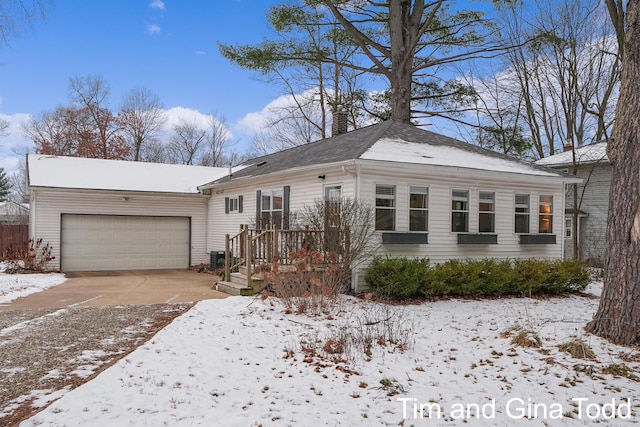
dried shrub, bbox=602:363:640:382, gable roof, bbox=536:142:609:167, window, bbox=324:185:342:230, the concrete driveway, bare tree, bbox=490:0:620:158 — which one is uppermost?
bare tree, bbox=490:0:620:158

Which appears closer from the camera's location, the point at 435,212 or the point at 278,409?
the point at 278,409

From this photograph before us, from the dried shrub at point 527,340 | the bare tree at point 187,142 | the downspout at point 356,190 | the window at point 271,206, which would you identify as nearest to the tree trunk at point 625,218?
the dried shrub at point 527,340

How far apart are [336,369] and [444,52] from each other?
1627 centimetres

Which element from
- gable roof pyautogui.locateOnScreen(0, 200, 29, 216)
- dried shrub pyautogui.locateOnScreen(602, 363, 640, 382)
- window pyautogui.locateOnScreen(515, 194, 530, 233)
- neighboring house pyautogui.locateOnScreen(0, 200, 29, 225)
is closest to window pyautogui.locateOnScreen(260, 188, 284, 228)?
window pyautogui.locateOnScreen(515, 194, 530, 233)

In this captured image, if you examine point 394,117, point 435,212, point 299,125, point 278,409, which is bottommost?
point 278,409

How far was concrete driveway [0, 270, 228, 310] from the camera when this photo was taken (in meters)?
9.54

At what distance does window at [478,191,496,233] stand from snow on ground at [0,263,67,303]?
35.0ft

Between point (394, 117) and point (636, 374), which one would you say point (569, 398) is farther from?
point (394, 117)

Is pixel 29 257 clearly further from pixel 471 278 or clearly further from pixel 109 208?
pixel 471 278

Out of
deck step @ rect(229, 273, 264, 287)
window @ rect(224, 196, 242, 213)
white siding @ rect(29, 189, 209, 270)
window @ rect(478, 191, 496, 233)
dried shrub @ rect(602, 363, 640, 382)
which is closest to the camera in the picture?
dried shrub @ rect(602, 363, 640, 382)

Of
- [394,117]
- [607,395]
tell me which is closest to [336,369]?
[607,395]

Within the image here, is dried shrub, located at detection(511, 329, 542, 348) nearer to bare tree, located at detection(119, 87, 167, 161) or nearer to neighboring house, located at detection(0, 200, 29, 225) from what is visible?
bare tree, located at detection(119, 87, 167, 161)

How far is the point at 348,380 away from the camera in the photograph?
501 cm

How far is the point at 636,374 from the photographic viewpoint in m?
5.17
